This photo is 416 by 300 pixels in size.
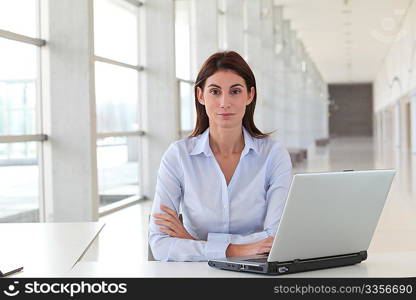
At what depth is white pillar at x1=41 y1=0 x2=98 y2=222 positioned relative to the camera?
685cm

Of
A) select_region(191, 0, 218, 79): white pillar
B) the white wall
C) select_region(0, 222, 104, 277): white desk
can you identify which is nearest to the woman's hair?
select_region(0, 222, 104, 277): white desk

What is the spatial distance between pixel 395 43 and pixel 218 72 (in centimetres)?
2721

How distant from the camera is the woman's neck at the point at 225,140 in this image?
8.92ft

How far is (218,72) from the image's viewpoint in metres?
2.65

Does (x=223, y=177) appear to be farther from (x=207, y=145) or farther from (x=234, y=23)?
(x=234, y=23)

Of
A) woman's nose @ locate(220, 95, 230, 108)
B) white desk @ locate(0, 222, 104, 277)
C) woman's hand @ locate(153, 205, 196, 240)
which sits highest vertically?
woman's nose @ locate(220, 95, 230, 108)

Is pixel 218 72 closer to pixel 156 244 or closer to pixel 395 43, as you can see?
pixel 156 244

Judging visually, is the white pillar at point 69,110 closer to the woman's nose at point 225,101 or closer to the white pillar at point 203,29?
the woman's nose at point 225,101

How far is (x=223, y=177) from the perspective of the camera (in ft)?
8.60

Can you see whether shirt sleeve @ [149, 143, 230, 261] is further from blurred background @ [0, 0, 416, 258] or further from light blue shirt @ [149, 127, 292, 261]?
blurred background @ [0, 0, 416, 258]

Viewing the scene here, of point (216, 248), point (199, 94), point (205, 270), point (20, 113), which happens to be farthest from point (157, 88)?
point (205, 270)

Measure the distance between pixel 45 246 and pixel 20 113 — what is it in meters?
4.38

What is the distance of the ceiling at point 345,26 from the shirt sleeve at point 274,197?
17.5 metres

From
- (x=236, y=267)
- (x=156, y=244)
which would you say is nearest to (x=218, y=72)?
(x=156, y=244)
